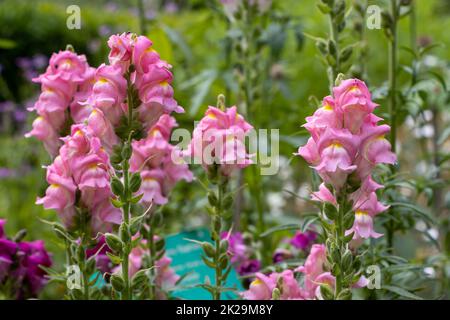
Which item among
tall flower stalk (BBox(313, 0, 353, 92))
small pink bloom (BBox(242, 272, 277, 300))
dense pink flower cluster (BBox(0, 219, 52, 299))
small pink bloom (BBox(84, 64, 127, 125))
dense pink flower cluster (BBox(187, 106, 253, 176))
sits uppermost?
tall flower stalk (BBox(313, 0, 353, 92))

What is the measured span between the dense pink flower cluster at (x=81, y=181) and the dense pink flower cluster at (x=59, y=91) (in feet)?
0.39

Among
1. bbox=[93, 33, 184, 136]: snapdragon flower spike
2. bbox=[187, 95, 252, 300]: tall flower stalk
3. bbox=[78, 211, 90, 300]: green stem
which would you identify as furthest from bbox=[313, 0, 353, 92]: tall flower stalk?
bbox=[78, 211, 90, 300]: green stem

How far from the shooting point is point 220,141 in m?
0.97

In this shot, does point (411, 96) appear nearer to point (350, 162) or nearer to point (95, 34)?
point (350, 162)

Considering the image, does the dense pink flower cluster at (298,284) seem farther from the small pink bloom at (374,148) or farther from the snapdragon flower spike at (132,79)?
the snapdragon flower spike at (132,79)

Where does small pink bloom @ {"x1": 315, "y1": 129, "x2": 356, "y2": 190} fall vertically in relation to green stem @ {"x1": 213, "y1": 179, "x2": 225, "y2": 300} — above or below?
above

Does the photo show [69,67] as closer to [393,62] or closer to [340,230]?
[340,230]

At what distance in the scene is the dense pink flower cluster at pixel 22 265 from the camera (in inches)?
45.1

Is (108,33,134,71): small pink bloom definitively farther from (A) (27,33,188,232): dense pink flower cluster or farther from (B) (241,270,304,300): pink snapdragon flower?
(B) (241,270,304,300): pink snapdragon flower

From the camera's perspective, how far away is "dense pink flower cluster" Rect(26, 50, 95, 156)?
1.03 m

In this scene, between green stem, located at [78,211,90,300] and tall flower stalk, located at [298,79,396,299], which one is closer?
tall flower stalk, located at [298,79,396,299]

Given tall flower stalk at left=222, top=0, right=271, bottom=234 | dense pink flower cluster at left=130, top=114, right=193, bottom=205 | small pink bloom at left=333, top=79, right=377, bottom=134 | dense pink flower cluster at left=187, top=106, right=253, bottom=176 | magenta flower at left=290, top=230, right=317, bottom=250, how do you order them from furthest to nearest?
1. tall flower stalk at left=222, top=0, right=271, bottom=234
2. magenta flower at left=290, top=230, right=317, bottom=250
3. dense pink flower cluster at left=130, top=114, right=193, bottom=205
4. dense pink flower cluster at left=187, top=106, right=253, bottom=176
5. small pink bloom at left=333, top=79, right=377, bottom=134

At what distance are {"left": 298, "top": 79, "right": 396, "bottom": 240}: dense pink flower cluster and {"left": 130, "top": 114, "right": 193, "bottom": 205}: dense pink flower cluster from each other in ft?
0.96
